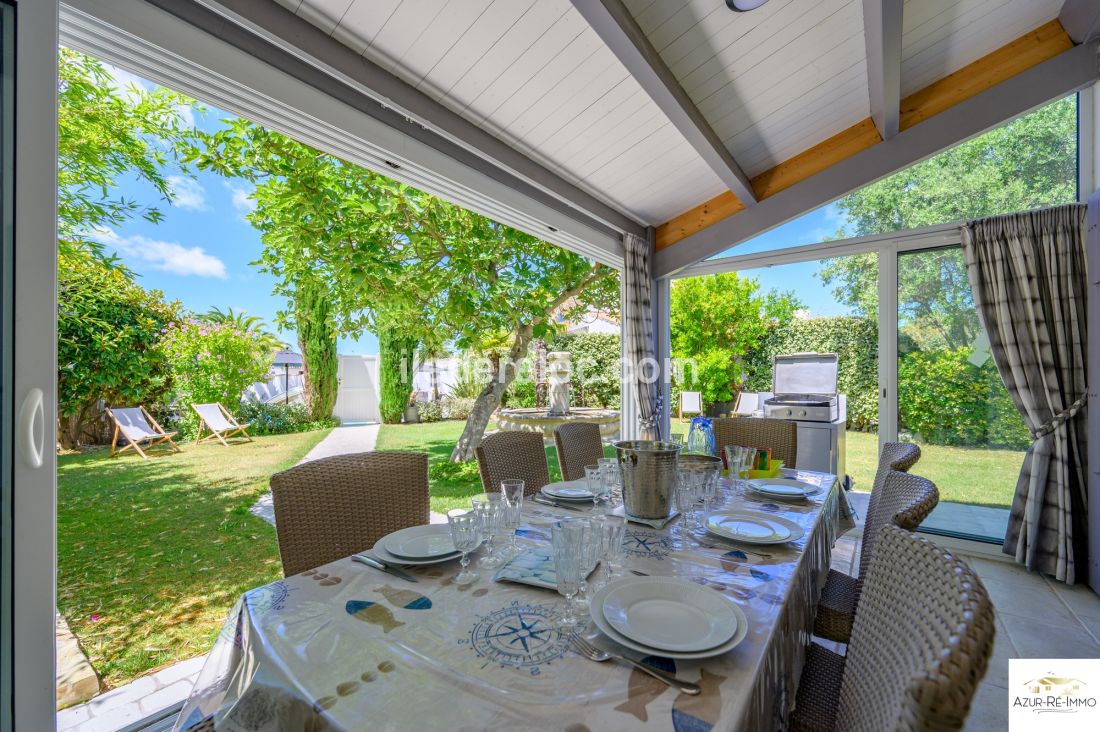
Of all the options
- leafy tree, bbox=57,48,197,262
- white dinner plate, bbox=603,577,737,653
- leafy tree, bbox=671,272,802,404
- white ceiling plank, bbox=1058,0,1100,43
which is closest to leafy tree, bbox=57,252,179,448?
leafy tree, bbox=57,48,197,262

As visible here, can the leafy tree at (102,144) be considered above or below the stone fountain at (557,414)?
above

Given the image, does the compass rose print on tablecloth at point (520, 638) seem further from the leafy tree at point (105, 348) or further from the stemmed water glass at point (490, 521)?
the leafy tree at point (105, 348)

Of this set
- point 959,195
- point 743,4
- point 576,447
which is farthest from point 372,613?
point 959,195

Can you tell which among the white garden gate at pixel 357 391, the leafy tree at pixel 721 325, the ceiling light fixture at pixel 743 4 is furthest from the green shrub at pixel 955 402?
the white garden gate at pixel 357 391

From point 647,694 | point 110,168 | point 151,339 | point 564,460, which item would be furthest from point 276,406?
point 647,694

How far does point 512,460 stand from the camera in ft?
6.54

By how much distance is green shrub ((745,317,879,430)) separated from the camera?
14.4 ft

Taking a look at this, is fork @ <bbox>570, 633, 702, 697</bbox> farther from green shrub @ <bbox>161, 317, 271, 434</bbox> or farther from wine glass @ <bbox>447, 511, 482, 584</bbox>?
green shrub @ <bbox>161, 317, 271, 434</bbox>

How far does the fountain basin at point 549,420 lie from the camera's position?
6023mm

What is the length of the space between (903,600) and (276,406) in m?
7.28

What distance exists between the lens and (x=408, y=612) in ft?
2.85

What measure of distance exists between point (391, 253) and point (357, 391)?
4735 millimetres

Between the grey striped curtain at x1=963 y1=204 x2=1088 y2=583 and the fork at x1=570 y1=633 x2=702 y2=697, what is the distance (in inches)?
128

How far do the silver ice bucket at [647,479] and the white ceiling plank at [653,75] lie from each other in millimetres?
1540
